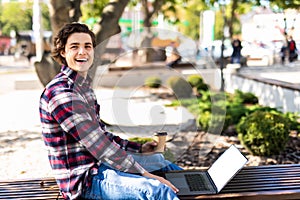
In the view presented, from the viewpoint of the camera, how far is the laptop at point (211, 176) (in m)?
3.00

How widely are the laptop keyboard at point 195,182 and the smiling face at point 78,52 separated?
3.45 ft

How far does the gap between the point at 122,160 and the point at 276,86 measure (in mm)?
7719

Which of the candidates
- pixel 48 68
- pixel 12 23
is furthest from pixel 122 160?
pixel 12 23

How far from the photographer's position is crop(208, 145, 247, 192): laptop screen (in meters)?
3.01

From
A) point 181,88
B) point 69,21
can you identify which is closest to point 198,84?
point 181,88

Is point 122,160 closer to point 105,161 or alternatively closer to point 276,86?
point 105,161

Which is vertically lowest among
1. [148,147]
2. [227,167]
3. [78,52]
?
[227,167]

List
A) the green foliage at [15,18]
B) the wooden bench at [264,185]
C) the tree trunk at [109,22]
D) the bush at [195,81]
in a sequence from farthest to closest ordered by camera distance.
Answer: the green foliage at [15,18] < the bush at [195,81] < the tree trunk at [109,22] < the wooden bench at [264,185]

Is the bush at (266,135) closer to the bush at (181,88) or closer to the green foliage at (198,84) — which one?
the green foliage at (198,84)

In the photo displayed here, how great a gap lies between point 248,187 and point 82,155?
1.20m

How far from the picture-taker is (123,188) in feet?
8.82

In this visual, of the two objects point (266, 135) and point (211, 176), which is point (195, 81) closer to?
point (266, 135)

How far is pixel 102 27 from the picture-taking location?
23.4ft

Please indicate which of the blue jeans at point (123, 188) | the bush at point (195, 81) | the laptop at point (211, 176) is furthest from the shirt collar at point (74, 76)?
the bush at point (195, 81)
